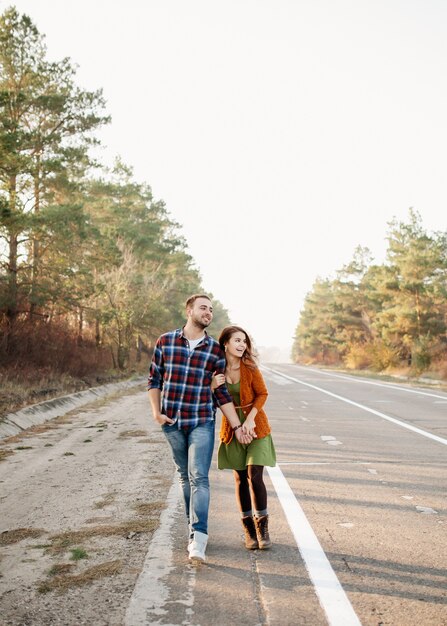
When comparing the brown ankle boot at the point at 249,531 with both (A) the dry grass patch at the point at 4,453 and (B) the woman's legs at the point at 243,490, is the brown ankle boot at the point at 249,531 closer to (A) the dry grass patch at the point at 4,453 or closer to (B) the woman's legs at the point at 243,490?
(B) the woman's legs at the point at 243,490

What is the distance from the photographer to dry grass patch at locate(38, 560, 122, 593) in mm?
4027

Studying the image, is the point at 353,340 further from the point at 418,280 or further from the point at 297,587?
the point at 297,587

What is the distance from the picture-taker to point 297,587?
4.01 m

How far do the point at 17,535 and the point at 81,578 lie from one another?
135cm

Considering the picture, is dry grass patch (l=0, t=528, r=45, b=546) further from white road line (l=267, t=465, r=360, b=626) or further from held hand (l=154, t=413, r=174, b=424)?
white road line (l=267, t=465, r=360, b=626)

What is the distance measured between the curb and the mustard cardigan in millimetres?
7460

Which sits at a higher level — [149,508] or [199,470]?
[199,470]

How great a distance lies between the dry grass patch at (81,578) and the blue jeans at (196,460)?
2.12ft

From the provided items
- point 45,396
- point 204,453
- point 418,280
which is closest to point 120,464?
point 204,453

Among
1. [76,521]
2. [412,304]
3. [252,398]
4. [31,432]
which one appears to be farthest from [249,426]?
[412,304]

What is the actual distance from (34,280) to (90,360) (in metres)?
5.79

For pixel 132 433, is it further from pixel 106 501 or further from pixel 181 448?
pixel 181 448

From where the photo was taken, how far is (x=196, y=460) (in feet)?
15.8

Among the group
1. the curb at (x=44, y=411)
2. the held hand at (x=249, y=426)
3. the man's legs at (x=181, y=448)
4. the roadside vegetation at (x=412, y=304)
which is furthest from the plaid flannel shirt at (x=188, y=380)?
the roadside vegetation at (x=412, y=304)
